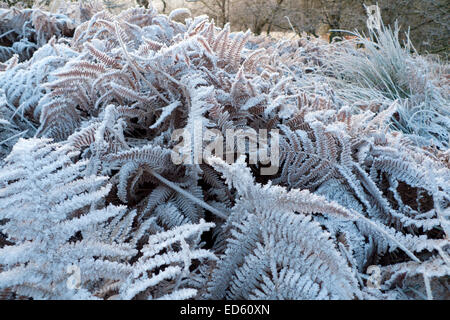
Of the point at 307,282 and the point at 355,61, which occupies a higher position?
the point at 355,61

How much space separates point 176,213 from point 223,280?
0.15 meters

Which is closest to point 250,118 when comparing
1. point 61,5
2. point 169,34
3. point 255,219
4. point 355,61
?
point 255,219

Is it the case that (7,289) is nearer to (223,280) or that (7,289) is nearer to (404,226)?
(223,280)

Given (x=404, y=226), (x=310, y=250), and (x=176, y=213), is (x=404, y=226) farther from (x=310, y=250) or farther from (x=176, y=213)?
(x=176, y=213)

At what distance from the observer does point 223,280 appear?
49 cm

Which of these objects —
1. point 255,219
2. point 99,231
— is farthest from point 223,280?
point 99,231

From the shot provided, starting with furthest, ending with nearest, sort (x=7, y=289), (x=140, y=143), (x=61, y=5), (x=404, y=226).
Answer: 1. (x=61, y=5)
2. (x=140, y=143)
3. (x=404, y=226)
4. (x=7, y=289)

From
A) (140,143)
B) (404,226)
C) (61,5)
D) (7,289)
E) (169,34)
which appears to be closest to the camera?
(7,289)

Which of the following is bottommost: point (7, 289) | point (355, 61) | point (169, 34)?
point (7, 289)

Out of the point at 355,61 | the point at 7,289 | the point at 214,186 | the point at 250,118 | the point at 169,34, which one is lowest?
the point at 7,289

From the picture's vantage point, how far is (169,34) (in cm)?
99

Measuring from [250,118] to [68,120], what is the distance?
40cm

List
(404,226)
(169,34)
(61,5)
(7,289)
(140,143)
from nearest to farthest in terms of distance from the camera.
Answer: (7,289) → (404,226) → (140,143) → (169,34) → (61,5)

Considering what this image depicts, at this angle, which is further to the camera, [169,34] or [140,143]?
[169,34]
